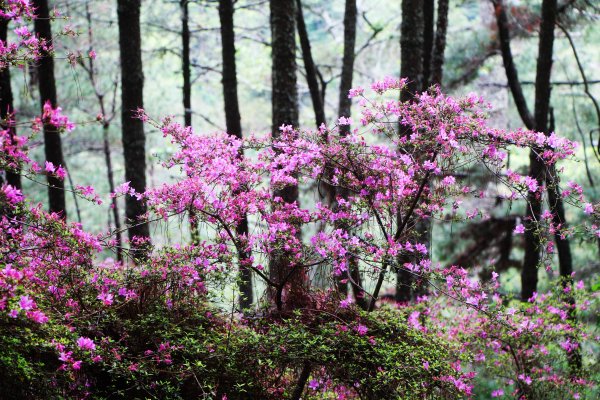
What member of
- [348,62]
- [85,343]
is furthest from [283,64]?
[85,343]

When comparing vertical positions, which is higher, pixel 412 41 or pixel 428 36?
pixel 428 36

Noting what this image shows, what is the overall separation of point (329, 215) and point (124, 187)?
56.9 inches

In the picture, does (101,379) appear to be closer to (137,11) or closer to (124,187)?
(124,187)

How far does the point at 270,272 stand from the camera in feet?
14.7

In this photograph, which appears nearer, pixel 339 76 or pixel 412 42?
pixel 412 42

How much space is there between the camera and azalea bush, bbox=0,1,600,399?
12.0ft

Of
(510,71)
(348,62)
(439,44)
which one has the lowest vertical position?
(439,44)

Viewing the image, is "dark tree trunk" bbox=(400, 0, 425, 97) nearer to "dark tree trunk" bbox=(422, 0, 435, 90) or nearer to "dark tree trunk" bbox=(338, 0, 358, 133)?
"dark tree trunk" bbox=(422, 0, 435, 90)

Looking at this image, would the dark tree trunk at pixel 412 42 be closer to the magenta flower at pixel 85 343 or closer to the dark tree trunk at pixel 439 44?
the dark tree trunk at pixel 439 44

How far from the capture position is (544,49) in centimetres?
806

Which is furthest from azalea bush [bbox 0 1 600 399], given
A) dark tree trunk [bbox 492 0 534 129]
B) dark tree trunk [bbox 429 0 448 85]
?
dark tree trunk [bbox 492 0 534 129]

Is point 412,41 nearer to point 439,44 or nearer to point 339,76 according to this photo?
point 439,44

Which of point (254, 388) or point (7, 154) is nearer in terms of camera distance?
point (7, 154)

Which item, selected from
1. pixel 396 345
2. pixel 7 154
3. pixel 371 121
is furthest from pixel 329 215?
pixel 7 154
